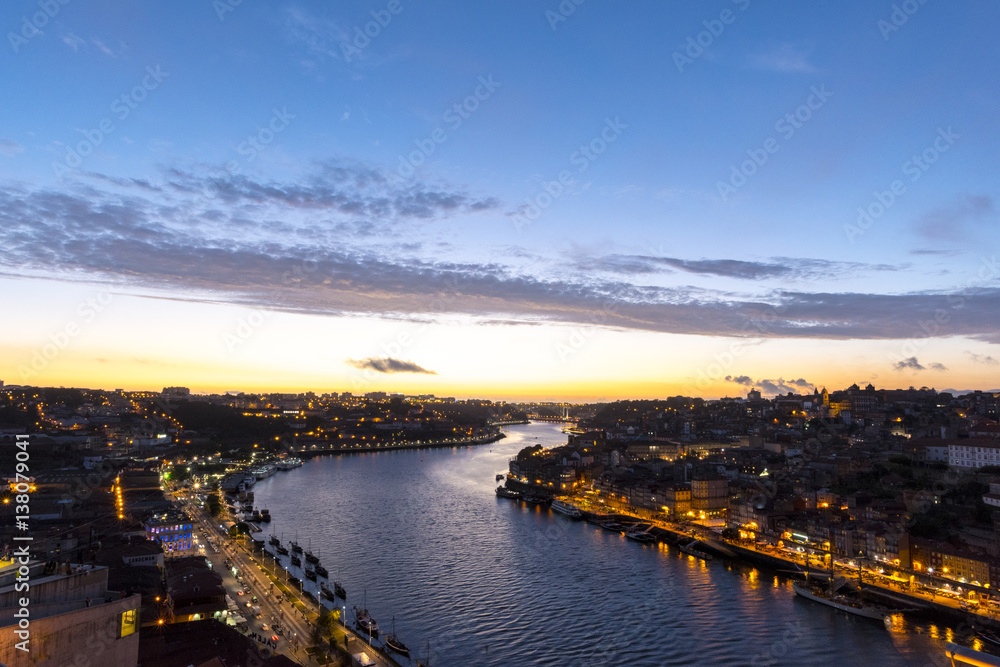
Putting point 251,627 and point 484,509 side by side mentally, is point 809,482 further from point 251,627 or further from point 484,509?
point 251,627

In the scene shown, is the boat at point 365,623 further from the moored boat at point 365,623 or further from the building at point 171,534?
the building at point 171,534

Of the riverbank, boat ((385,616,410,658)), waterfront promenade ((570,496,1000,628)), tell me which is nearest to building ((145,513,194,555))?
boat ((385,616,410,658))

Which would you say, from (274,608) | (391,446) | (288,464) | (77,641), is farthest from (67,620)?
(391,446)

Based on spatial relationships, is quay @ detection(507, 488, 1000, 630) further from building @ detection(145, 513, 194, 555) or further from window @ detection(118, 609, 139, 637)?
window @ detection(118, 609, 139, 637)

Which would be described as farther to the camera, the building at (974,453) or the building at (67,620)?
the building at (974,453)

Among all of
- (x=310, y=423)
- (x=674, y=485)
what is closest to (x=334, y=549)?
(x=674, y=485)

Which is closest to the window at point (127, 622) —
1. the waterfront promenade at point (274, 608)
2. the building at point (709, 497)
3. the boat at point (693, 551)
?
the waterfront promenade at point (274, 608)

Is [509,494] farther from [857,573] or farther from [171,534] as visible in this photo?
[857,573]
